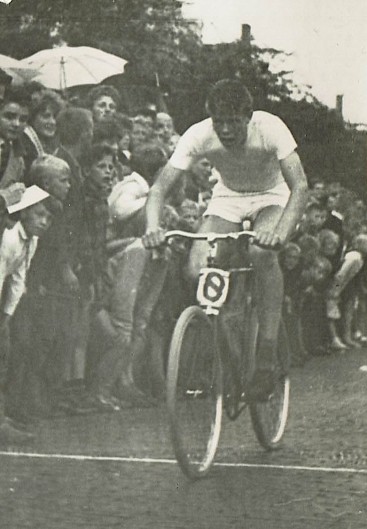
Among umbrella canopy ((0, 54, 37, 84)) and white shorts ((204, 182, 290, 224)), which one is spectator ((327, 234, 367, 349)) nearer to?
white shorts ((204, 182, 290, 224))

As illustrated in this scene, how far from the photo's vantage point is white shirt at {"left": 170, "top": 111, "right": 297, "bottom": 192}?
7062 millimetres

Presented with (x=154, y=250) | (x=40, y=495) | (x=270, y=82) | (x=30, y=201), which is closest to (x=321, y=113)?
(x=270, y=82)

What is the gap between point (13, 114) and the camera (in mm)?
7574

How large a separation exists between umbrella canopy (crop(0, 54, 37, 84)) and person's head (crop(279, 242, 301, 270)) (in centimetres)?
168

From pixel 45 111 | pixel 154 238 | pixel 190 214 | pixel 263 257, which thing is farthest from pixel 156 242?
pixel 45 111

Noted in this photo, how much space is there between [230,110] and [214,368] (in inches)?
52.7

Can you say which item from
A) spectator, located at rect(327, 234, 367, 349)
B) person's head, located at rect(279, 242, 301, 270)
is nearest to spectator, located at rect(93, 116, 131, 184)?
person's head, located at rect(279, 242, 301, 270)

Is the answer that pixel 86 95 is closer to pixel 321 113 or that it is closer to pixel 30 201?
pixel 30 201

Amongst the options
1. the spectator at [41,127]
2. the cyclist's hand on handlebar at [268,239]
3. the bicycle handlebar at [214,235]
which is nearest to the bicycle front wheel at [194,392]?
the bicycle handlebar at [214,235]

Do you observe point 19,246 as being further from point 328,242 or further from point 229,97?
point 328,242

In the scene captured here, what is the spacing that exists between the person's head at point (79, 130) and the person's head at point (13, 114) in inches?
10.0

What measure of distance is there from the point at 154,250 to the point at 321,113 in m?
1.12

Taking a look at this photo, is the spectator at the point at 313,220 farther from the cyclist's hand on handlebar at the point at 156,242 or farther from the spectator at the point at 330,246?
the cyclist's hand on handlebar at the point at 156,242

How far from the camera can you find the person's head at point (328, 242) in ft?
23.3
